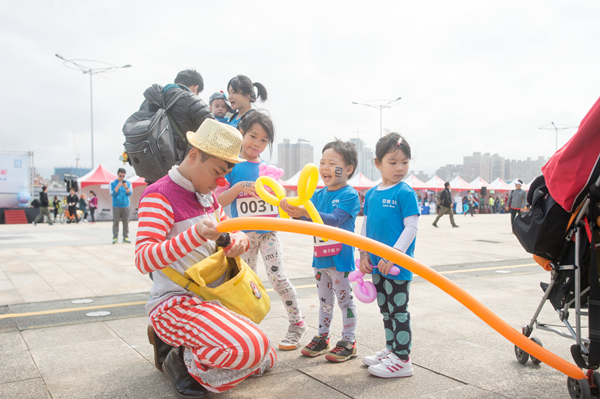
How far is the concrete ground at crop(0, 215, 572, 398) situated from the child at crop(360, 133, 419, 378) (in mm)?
133

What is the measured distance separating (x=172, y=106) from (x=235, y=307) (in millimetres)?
1757

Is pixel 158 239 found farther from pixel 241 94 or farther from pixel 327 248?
pixel 241 94

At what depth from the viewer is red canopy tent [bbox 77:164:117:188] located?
68.6 ft

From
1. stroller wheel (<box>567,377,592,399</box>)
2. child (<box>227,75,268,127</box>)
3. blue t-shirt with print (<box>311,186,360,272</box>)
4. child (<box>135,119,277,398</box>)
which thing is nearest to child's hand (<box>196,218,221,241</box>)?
child (<box>135,119,277,398</box>)

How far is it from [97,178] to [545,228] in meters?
22.5

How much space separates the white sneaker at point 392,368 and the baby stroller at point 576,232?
0.82 m

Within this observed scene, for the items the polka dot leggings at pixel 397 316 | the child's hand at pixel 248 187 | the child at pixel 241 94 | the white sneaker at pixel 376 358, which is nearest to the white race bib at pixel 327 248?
the polka dot leggings at pixel 397 316

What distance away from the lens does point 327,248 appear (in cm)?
281

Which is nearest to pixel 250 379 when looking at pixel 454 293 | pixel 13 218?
pixel 454 293

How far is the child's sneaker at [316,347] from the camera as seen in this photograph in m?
2.84

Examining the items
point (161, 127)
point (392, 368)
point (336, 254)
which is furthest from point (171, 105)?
point (392, 368)

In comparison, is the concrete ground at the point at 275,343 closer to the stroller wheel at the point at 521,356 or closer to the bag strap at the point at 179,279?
the stroller wheel at the point at 521,356

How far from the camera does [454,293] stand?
5.97ft

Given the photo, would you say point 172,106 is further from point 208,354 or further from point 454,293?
point 454,293
